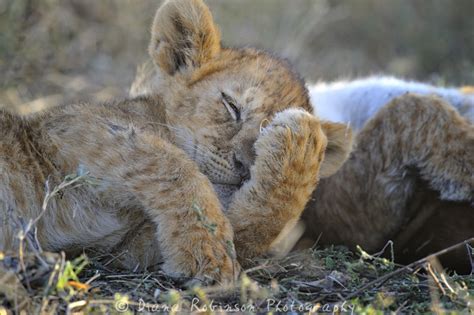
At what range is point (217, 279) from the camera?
9.92 ft

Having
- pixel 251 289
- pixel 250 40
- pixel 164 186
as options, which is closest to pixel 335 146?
pixel 164 186

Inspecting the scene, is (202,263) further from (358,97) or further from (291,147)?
(358,97)

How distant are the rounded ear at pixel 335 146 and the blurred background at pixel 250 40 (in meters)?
1.72

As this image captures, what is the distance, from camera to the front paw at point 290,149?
343 cm

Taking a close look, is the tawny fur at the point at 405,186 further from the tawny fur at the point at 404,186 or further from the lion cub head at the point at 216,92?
the lion cub head at the point at 216,92

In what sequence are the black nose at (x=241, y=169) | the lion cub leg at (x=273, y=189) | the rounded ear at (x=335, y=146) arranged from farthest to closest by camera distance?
1. the rounded ear at (x=335, y=146)
2. the black nose at (x=241, y=169)
3. the lion cub leg at (x=273, y=189)

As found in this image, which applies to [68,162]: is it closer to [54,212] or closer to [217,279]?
[54,212]

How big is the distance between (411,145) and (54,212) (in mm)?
2063

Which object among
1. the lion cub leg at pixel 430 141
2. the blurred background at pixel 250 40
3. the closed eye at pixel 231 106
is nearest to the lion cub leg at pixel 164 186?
the closed eye at pixel 231 106

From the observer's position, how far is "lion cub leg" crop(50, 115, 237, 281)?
307 centimetres

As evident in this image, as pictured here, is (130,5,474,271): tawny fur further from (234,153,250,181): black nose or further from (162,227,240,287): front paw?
(162,227,240,287): front paw

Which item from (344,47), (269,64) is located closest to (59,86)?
(269,64)

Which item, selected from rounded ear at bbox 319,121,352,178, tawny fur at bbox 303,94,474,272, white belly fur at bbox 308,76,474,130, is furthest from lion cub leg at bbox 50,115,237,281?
white belly fur at bbox 308,76,474,130

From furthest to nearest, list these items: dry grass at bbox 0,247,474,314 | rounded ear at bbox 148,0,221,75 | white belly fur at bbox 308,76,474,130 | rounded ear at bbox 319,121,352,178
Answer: white belly fur at bbox 308,76,474,130 < rounded ear at bbox 148,0,221,75 < rounded ear at bbox 319,121,352,178 < dry grass at bbox 0,247,474,314
